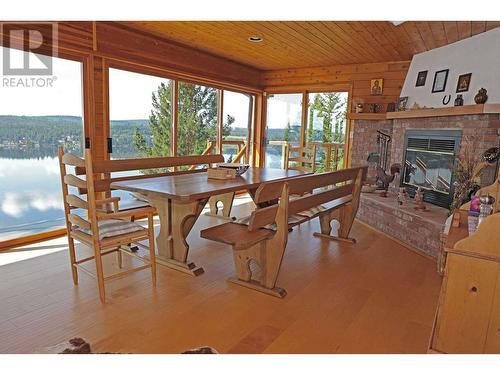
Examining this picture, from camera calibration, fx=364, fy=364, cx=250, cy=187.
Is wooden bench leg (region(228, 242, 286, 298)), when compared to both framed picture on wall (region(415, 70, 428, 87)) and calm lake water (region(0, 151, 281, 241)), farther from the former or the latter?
framed picture on wall (region(415, 70, 428, 87))

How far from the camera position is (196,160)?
4340 millimetres

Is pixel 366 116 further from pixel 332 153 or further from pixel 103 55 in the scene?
pixel 103 55

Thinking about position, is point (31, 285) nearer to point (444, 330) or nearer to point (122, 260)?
point (122, 260)

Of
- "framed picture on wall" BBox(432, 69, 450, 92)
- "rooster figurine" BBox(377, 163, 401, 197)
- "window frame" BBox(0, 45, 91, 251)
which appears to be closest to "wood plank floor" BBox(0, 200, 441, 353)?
"window frame" BBox(0, 45, 91, 251)

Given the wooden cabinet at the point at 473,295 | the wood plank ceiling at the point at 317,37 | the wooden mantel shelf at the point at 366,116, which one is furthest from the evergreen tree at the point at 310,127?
the wooden cabinet at the point at 473,295

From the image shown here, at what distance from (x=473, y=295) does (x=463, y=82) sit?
3.22 meters

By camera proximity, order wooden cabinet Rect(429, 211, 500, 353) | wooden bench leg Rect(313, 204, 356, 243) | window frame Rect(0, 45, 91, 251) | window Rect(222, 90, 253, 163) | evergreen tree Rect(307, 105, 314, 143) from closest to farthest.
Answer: wooden cabinet Rect(429, 211, 500, 353) < window frame Rect(0, 45, 91, 251) < wooden bench leg Rect(313, 204, 356, 243) < window Rect(222, 90, 253, 163) < evergreen tree Rect(307, 105, 314, 143)

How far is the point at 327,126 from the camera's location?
6.29m

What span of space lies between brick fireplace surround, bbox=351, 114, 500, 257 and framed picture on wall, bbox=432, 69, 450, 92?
1.24 ft

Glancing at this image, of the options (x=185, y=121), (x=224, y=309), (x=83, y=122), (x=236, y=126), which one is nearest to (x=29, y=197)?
(x=83, y=122)

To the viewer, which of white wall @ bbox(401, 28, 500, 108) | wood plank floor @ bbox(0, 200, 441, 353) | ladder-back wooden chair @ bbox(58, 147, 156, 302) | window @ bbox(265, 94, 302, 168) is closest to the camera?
wood plank floor @ bbox(0, 200, 441, 353)

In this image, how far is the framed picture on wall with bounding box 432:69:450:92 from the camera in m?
4.38

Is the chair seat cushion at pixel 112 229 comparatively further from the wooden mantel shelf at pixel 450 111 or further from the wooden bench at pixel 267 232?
the wooden mantel shelf at pixel 450 111
